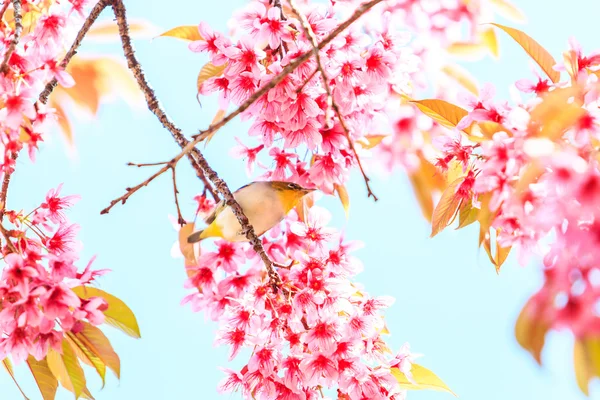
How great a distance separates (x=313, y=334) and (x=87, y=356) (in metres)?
0.48

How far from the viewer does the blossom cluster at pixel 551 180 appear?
572 millimetres

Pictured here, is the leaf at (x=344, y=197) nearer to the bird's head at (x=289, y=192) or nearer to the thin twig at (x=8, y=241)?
the bird's head at (x=289, y=192)

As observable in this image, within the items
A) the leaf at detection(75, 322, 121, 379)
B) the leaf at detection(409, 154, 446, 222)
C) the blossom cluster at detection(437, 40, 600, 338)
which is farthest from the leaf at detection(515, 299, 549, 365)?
the leaf at detection(409, 154, 446, 222)

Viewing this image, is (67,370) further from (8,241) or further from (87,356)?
(8,241)

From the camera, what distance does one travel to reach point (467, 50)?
2012 millimetres

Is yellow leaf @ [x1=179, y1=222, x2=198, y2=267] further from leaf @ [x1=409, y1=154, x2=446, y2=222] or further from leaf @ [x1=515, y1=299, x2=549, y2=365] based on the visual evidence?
leaf @ [x1=515, y1=299, x2=549, y2=365]

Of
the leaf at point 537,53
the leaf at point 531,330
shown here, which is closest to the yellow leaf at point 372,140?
the leaf at point 537,53

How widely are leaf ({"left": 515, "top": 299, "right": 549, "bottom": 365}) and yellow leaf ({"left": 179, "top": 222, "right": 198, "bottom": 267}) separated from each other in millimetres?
1127

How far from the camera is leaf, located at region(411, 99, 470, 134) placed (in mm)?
1279

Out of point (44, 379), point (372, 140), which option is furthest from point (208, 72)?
point (44, 379)

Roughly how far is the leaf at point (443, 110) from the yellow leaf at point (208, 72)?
50 centimetres

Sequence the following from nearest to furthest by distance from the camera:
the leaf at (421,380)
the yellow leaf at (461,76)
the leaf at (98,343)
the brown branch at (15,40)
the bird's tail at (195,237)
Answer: the brown branch at (15,40), the leaf at (98,343), the leaf at (421,380), the bird's tail at (195,237), the yellow leaf at (461,76)

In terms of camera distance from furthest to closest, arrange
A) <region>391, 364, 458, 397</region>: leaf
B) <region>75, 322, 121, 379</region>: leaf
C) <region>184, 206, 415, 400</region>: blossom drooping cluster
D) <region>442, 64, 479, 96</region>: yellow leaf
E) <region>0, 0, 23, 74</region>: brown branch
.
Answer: <region>442, 64, 479, 96</region>: yellow leaf
<region>391, 364, 458, 397</region>: leaf
<region>184, 206, 415, 400</region>: blossom drooping cluster
<region>75, 322, 121, 379</region>: leaf
<region>0, 0, 23, 74</region>: brown branch

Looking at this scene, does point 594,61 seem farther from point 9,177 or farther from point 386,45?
point 9,177
